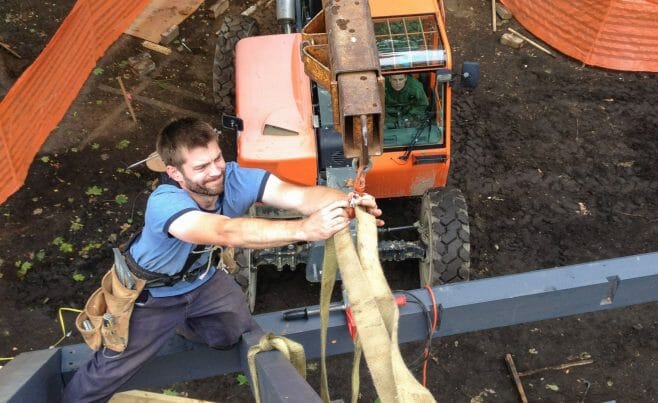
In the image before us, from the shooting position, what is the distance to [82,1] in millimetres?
8914

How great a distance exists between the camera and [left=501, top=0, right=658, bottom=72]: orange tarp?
9281mm

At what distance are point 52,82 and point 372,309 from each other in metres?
7.57

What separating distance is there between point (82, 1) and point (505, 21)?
6158mm

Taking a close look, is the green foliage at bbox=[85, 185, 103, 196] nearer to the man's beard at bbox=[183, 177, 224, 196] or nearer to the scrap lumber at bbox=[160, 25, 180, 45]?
the scrap lumber at bbox=[160, 25, 180, 45]

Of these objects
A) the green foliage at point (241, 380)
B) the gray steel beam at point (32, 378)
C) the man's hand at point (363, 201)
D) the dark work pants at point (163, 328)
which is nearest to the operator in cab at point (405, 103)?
the green foliage at point (241, 380)

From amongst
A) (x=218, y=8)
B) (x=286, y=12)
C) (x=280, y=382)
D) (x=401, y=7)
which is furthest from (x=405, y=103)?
(x=218, y=8)

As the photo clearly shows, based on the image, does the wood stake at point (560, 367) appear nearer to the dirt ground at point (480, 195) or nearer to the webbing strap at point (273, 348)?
the dirt ground at point (480, 195)

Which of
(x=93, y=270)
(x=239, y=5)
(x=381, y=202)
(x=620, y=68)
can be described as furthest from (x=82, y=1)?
(x=620, y=68)

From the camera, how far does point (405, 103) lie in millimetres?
5992

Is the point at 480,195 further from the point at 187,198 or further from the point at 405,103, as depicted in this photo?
the point at 187,198

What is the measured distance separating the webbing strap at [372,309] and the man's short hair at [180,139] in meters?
0.98

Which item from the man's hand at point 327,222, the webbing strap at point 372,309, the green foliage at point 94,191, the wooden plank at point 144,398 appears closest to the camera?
the webbing strap at point 372,309

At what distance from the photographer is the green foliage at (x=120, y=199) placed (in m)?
7.59

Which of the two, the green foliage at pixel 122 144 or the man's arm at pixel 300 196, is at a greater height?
the man's arm at pixel 300 196
